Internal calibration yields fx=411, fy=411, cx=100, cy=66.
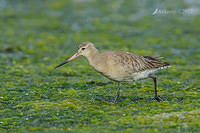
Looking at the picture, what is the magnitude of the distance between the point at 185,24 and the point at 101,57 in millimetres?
7905

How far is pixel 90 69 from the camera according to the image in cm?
1131

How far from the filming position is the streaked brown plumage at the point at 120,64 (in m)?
8.20

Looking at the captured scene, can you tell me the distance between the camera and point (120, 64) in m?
8.25

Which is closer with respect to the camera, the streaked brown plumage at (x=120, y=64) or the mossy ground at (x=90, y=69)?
the mossy ground at (x=90, y=69)

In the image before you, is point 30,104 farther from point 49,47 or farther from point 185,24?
point 185,24

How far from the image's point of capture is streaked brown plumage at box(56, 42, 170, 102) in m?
8.20

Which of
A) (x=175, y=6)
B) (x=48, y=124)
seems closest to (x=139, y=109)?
(x=48, y=124)

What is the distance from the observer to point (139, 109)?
7887 millimetres

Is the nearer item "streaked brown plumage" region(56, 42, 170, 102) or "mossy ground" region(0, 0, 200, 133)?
"mossy ground" region(0, 0, 200, 133)

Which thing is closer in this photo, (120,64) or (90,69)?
(120,64)

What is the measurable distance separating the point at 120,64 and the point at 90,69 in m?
3.14

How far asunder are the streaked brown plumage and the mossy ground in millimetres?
558

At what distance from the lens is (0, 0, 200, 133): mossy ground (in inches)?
288

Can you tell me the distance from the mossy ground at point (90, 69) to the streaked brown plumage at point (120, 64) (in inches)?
22.0
